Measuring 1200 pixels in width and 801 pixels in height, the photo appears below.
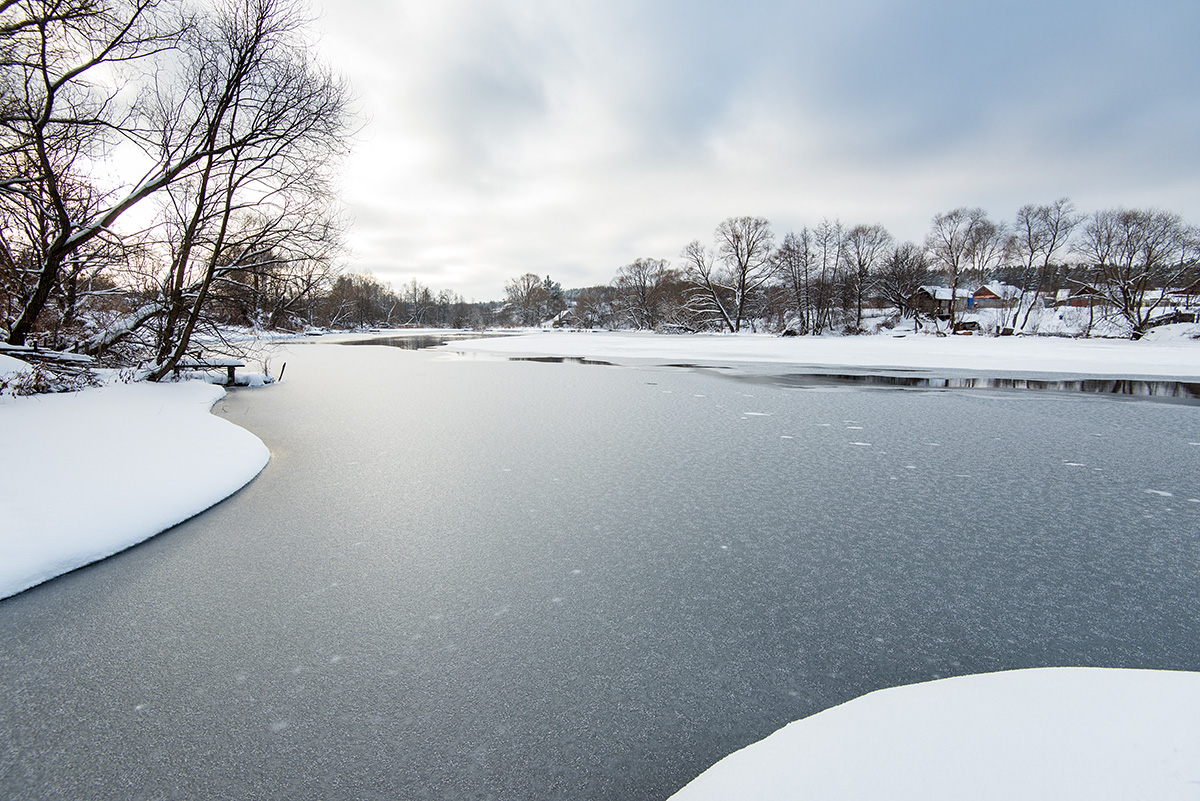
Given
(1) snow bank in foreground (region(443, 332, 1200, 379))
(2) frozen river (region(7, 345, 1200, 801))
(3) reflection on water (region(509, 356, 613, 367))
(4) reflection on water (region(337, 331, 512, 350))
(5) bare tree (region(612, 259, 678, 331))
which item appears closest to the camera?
(2) frozen river (region(7, 345, 1200, 801))

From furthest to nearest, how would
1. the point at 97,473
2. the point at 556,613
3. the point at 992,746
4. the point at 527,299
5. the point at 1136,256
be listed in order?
the point at 527,299 < the point at 1136,256 < the point at 97,473 < the point at 556,613 < the point at 992,746

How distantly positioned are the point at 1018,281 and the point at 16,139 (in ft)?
230

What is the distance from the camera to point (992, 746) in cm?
173

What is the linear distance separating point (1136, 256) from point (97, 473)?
55.4 m

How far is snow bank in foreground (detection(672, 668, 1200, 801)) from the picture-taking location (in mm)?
1541

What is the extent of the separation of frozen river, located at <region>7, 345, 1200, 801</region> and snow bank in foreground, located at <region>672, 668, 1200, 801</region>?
19cm

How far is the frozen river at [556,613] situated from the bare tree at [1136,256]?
144 ft

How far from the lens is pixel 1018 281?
176ft

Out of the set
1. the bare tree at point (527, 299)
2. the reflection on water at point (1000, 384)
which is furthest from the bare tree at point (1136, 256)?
the bare tree at point (527, 299)

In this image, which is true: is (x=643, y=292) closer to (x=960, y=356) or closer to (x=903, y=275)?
(x=903, y=275)

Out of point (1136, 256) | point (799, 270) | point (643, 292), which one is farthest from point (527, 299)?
point (1136, 256)

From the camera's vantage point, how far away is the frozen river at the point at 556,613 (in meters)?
1.88

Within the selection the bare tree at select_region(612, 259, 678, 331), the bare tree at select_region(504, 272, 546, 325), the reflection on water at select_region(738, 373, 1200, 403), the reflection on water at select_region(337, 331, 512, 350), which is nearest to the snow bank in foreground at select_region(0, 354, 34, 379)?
the reflection on water at select_region(738, 373, 1200, 403)

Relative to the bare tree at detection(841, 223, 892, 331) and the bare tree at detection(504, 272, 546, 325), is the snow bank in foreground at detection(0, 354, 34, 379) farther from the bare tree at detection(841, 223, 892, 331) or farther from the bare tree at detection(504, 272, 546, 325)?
the bare tree at detection(504, 272, 546, 325)
